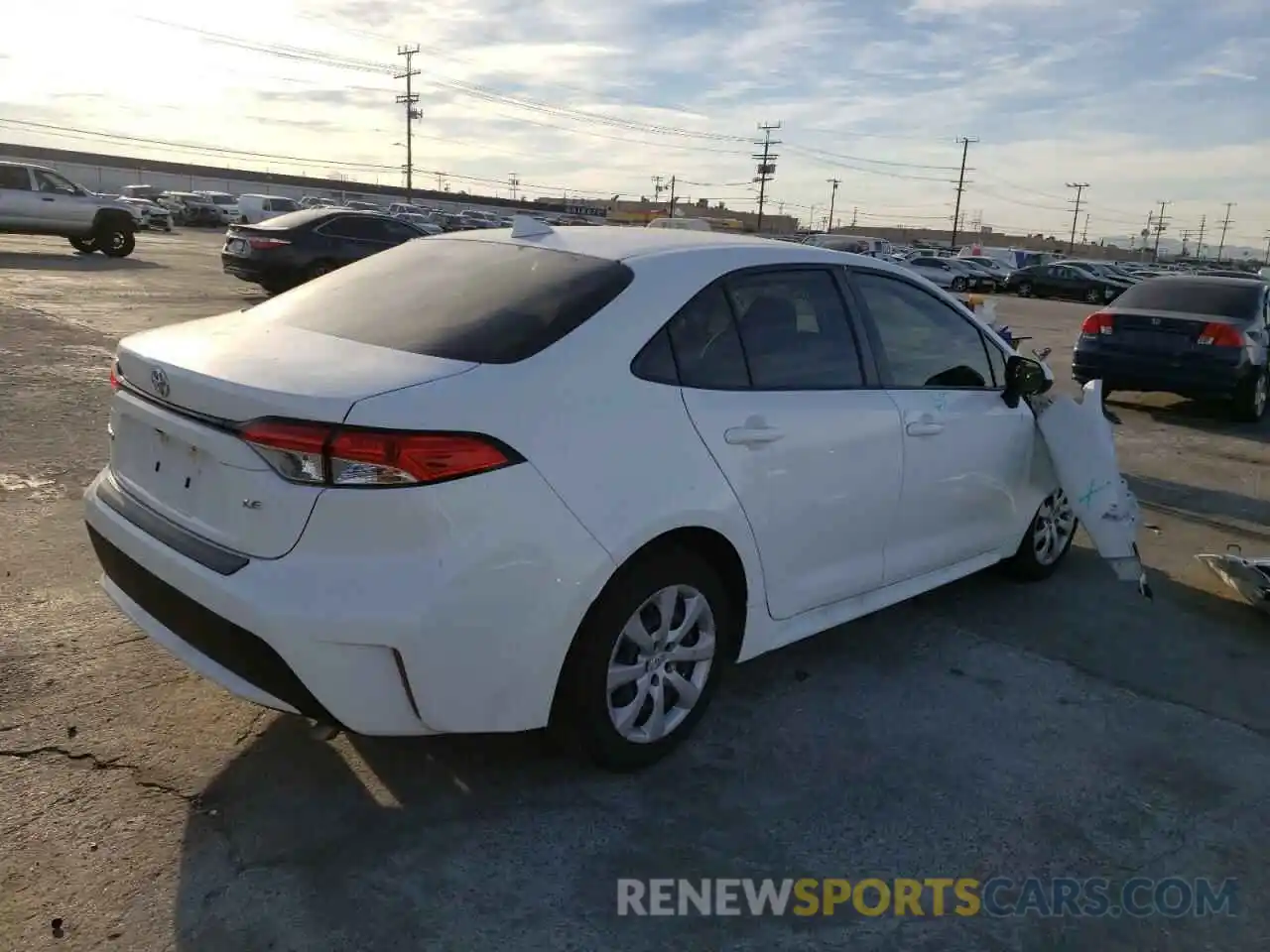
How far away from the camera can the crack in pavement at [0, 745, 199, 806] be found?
298cm

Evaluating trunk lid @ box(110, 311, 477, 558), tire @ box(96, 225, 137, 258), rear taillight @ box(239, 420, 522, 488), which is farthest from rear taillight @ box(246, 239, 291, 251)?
rear taillight @ box(239, 420, 522, 488)

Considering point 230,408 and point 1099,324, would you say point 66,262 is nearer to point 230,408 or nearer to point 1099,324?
point 1099,324

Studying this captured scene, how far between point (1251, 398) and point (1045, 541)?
687cm

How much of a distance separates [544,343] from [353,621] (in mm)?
950

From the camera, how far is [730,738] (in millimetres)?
3465

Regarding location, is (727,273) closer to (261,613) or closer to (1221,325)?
(261,613)

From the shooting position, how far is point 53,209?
22078 millimetres

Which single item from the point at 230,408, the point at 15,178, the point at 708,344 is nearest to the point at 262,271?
the point at 15,178

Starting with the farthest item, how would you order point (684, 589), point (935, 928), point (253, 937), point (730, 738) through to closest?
point (730, 738)
point (684, 589)
point (935, 928)
point (253, 937)

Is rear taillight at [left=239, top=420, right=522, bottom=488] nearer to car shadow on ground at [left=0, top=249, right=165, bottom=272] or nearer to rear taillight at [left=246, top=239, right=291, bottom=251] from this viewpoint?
rear taillight at [left=246, top=239, right=291, bottom=251]

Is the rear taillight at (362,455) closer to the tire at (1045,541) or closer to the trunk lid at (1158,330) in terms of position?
the tire at (1045,541)

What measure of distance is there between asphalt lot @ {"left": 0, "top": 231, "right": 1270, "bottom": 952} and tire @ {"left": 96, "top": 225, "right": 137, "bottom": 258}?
2128 centimetres

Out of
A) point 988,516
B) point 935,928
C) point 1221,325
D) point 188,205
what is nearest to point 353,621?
point 935,928

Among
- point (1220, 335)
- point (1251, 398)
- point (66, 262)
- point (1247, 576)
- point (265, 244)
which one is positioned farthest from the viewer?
point (66, 262)
